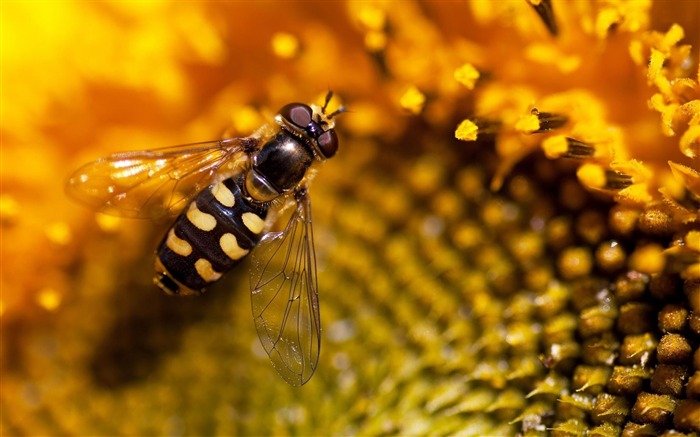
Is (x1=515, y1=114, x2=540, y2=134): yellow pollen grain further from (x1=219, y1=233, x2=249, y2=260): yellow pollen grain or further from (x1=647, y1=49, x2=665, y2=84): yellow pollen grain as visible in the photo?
(x1=219, y1=233, x2=249, y2=260): yellow pollen grain

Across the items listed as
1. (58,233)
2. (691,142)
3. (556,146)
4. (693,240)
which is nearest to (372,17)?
(556,146)

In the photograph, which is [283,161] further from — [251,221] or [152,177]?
[152,177]

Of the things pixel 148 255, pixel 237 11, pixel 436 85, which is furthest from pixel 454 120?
pixel 148 255

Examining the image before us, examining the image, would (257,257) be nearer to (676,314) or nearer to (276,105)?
(276,105)

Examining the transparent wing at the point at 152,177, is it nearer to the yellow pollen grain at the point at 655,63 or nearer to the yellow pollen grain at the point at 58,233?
the yellow pollen grain at the point at 58,233

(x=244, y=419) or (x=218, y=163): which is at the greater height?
(x=218, y=163)

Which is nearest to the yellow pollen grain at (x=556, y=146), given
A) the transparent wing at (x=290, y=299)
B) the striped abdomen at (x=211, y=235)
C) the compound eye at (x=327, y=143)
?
the compound eye at (x=327, y=143)

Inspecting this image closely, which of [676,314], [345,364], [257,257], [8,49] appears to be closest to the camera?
[676,314]
